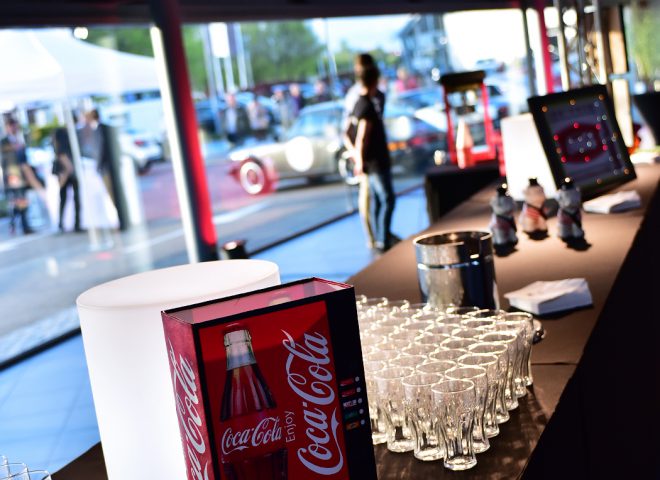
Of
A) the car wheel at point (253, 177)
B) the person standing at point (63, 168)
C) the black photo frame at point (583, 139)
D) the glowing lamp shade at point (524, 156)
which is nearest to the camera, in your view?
the black photo frame at point (583, 139)

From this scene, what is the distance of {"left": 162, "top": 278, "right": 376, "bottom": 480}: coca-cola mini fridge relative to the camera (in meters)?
1.07

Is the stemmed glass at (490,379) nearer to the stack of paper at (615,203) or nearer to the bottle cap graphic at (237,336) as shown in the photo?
the bottle cap graphic at (237,336)

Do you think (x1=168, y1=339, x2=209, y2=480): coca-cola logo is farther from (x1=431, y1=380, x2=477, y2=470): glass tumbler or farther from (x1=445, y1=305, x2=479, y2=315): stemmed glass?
(x1=445, y1=305, x2=479, y2=315): stemmed glass

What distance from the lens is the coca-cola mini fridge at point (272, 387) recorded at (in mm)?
1069

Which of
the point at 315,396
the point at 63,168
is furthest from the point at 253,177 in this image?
the point at 315,396

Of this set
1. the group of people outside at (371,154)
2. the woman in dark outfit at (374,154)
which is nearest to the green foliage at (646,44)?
the group of people outside at (371,154)

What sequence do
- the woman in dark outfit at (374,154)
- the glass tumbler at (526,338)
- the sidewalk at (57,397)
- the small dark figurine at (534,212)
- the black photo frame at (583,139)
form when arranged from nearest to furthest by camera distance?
1. the glass tumbler at (526,338)
2. the small dark figurine at (534,212)
3. the black photo frame at (583,139)
4. the sidewalk at (57,397)
5. the woman in dark outfit at (374,154)

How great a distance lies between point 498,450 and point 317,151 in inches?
366

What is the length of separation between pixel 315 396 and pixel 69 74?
5.58 meters

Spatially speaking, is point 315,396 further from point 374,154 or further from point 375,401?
point 374,154

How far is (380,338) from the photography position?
62.0 inches

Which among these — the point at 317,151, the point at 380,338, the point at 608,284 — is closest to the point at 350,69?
the point at 317,151

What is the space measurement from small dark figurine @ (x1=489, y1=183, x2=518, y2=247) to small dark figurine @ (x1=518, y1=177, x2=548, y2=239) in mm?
145

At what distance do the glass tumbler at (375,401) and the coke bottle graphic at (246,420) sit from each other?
1.06 feet
